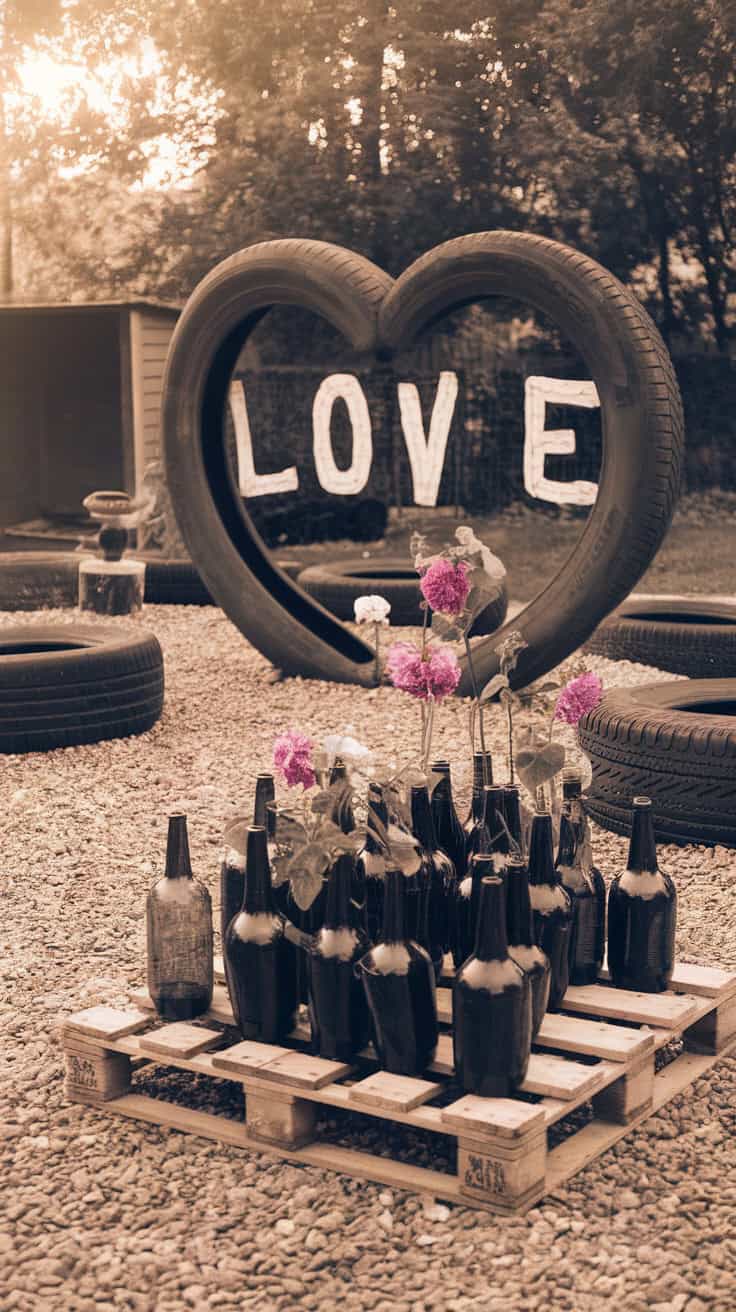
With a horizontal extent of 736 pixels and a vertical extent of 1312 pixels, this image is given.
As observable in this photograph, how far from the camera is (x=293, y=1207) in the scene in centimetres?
279

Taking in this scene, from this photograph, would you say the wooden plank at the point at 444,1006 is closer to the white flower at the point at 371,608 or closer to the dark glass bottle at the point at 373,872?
the dark glass bottle at the point at 373,872

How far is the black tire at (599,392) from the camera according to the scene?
673 cm

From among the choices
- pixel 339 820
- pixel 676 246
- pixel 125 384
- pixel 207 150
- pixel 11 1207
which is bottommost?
pixel 11 1207

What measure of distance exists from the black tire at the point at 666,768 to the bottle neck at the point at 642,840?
1766mm

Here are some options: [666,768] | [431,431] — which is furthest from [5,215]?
[666,768]

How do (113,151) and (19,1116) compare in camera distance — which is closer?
Answer: (19,1116)

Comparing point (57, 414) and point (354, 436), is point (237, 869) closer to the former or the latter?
point (354, 436)

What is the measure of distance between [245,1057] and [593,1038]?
686 millimetres

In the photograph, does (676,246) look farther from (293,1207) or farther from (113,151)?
(293,1207)

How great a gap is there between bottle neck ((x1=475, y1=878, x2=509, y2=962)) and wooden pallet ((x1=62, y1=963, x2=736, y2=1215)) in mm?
265

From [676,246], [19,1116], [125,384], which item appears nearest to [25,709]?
[19,1116]

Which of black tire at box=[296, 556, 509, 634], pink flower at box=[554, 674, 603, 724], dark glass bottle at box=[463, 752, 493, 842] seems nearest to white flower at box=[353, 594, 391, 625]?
pink flower at box=[554, 674, 603, 724]

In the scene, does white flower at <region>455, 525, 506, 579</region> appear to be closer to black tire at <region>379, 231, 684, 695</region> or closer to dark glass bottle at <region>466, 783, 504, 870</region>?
dark glass bottle at <region>466, 783, 504, 870</region>

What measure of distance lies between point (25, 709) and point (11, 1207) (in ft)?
12.9
